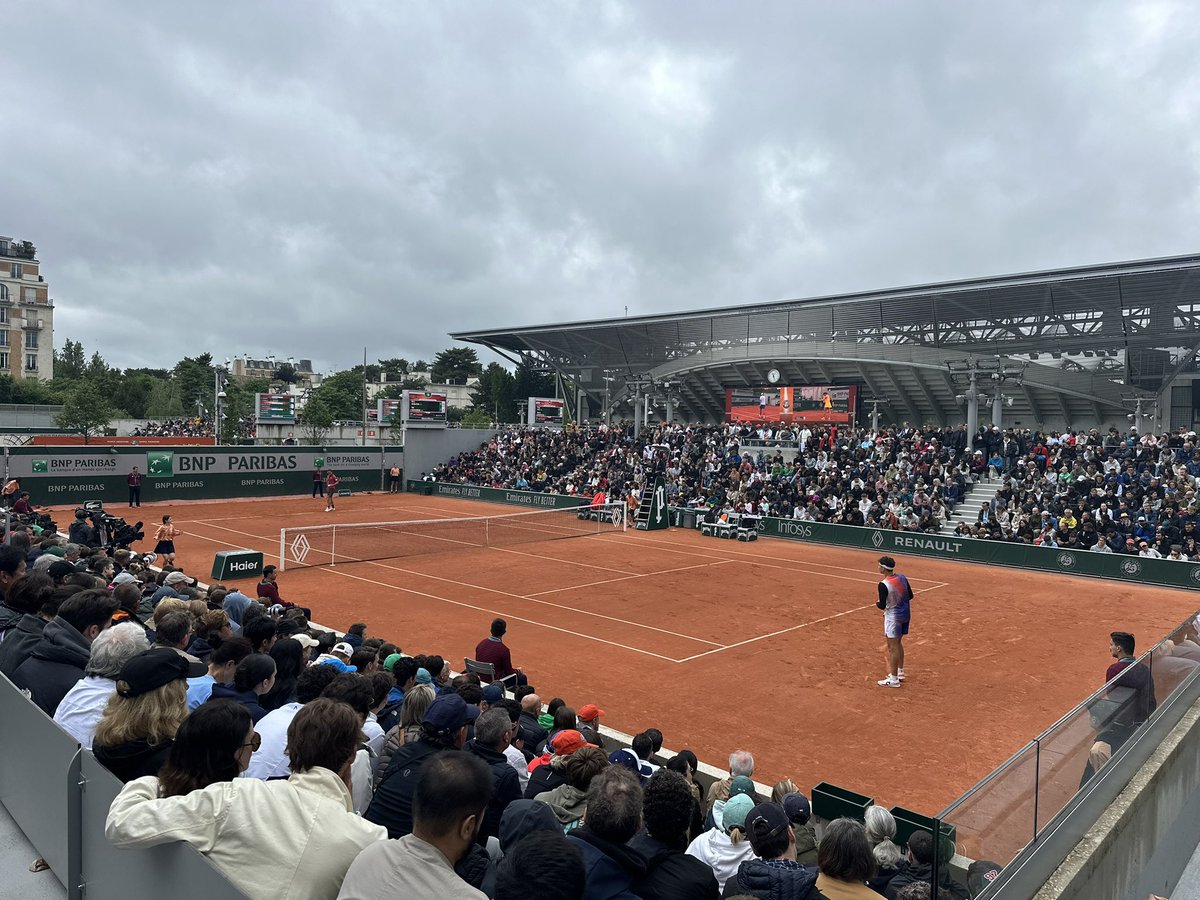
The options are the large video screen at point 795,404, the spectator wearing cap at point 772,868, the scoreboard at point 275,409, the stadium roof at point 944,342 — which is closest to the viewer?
the spectator wearing cap at point 772,868

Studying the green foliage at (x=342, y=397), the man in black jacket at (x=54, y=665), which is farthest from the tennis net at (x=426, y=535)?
the green foliage at (x=342, y=397)

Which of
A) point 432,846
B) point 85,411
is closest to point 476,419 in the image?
point 85,411

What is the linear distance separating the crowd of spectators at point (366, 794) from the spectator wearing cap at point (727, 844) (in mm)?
12

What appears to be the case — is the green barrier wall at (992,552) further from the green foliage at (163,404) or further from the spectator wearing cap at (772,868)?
the green foliage at (163,404)

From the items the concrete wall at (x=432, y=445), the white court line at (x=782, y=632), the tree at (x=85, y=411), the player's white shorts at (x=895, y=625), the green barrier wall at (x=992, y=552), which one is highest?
the tree at (x=85, y=411)

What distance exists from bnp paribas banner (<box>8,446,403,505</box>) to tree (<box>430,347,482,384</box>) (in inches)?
2982

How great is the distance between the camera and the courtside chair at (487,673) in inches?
365

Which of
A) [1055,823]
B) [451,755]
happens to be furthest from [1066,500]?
[451,755]

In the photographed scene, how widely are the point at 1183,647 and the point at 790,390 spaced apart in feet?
108

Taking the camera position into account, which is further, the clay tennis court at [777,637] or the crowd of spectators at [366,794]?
the clay tennis court at [777,637]

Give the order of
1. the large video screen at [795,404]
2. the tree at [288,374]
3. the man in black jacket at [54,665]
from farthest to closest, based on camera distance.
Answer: the tree at [288,374] → the large video screen at [795,404] → the man in black jacket at [54,665]

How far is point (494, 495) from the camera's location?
42406 millimetres

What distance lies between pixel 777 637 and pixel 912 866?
10.8 meters

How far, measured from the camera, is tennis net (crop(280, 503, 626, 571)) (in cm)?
2300
